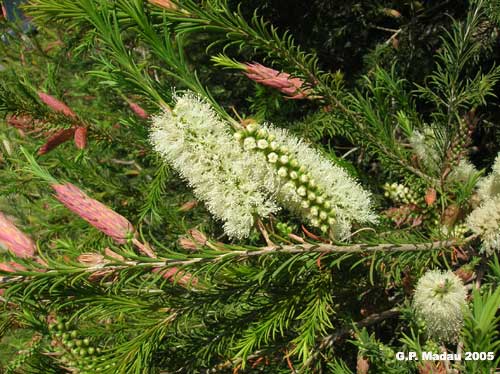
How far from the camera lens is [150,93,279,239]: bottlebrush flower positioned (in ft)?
3.14

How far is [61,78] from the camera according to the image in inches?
135

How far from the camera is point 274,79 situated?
1.18m

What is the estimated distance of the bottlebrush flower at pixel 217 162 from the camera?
956 mm

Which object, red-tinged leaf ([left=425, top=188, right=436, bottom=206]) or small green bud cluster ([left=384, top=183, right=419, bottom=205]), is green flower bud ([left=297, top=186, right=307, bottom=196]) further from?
small green bud cluster ([left=384, top=183, right=419, bottom=205])

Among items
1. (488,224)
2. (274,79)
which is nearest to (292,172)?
(274,79)

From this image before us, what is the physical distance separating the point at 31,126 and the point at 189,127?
67 centimetres

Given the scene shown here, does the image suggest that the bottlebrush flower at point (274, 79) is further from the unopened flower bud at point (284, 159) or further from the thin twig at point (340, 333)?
the thin twig at point (340, 333)

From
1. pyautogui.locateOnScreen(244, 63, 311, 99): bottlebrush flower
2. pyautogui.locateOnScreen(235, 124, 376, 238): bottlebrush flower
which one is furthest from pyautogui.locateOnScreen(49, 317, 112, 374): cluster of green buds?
pyautogui.locateOnScreen(244, 63, 311, 99): bottlebrush flower

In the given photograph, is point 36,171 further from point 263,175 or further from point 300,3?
point 300,3

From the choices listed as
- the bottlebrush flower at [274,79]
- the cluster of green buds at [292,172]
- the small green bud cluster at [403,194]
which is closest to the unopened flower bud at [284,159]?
the cluster of green buds at [292,172]

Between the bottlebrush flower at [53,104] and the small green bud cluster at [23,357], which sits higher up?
the bottlebrush flower at [53,104]

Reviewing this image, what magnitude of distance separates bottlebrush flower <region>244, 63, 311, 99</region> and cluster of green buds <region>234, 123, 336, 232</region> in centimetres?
27

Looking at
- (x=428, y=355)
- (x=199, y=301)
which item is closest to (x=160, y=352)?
(x=199, y=301)

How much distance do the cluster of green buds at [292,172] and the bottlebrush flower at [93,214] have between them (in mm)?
330
